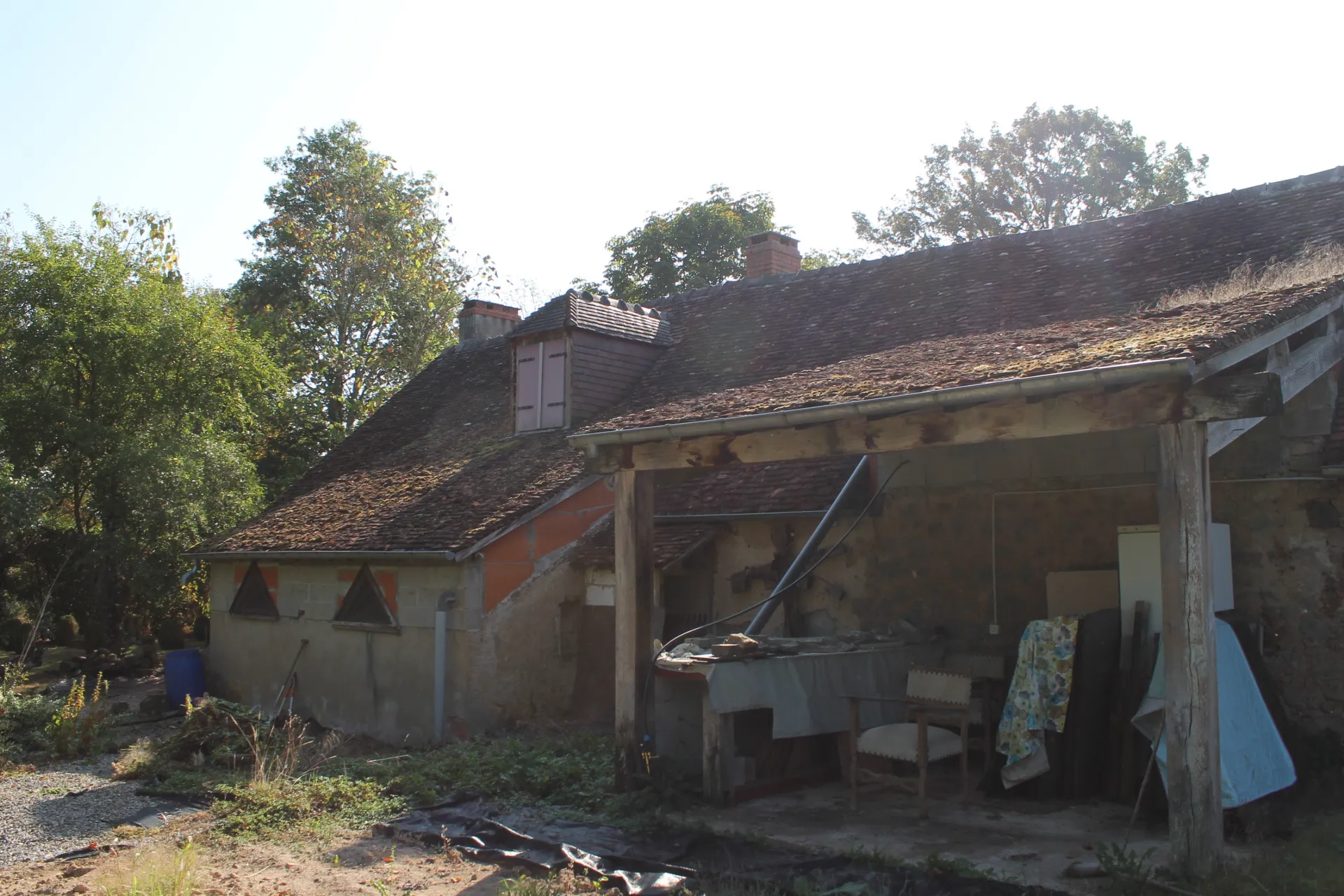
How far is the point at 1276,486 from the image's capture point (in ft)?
27.2

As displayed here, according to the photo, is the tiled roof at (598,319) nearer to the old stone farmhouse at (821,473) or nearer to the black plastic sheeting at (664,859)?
the old stone farmhouse at (821,473)

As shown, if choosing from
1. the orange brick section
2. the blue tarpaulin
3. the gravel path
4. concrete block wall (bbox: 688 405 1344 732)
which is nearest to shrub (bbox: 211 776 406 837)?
the gravel path

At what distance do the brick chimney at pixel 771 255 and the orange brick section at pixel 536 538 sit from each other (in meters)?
5.60

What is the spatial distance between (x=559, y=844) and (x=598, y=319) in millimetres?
8237

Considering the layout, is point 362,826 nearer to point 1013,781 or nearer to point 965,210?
point 1013,781

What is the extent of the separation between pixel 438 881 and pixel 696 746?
2663mm

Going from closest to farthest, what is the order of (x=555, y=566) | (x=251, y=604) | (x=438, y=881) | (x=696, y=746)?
(x=438, y=881), (x=696, y=746), (x=555, y=566), (x=251, y=604)

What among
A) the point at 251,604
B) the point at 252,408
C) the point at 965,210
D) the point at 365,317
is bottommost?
the point at 251,604

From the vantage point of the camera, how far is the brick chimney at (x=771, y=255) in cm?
1714

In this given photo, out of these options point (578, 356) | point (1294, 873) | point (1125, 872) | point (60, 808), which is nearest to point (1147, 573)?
point (1294, 873)

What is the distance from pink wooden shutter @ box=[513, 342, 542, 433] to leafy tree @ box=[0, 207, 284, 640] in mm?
6879

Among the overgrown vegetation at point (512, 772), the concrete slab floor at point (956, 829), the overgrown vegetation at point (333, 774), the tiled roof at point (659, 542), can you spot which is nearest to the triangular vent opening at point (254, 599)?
the overgrown vegetation at point (333, 774)

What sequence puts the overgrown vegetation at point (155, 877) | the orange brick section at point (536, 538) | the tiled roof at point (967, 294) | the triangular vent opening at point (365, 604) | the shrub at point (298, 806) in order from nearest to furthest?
the overgrown vegetation at point (155, 877) → the shrub at point (298, 806) → the tiled roof at point (967, 294) → the orange brick section at point (536, 538) → the triangular vent opening at point (365, 604)

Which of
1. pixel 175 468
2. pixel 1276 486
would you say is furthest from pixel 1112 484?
pixel 175 468
